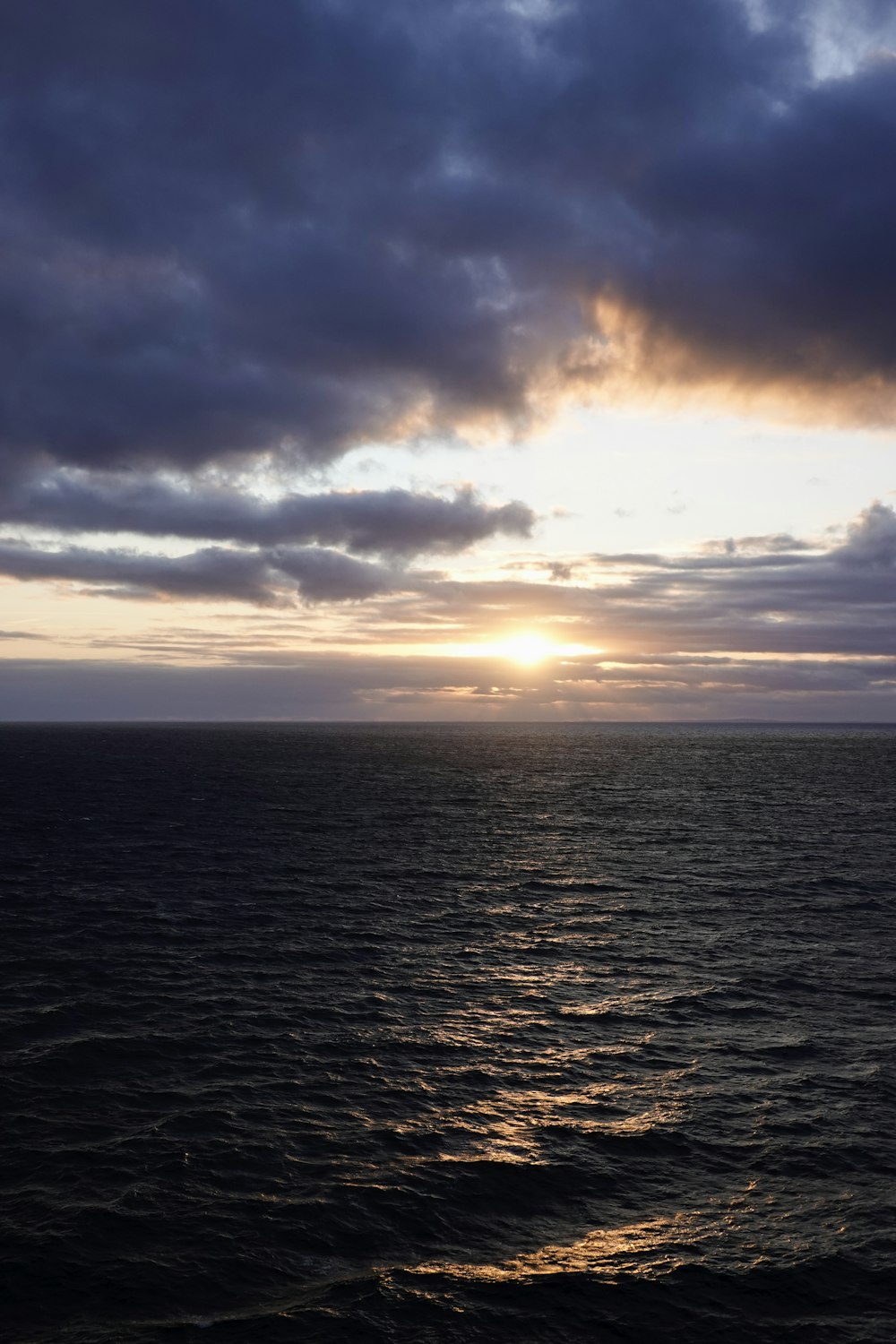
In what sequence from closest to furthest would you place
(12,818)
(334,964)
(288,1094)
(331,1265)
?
1. (331,1265)
2. (288,1094)
3. (334,964)
4. (12,818)

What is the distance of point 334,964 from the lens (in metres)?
45.0

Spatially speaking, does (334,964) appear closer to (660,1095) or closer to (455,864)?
(660,1095)

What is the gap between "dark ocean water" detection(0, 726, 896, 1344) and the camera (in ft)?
67.3

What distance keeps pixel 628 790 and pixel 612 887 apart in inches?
3252

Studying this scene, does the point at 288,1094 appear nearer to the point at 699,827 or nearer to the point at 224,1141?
the point at 224,1141

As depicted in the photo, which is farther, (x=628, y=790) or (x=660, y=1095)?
(x=628, y=790)

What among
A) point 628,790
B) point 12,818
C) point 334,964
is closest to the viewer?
point 334,964

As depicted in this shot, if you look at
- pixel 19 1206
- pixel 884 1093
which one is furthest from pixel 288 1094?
pixel 884 1093

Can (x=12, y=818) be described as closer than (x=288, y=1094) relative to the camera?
No

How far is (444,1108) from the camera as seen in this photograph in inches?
1164

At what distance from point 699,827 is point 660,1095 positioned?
239 feet

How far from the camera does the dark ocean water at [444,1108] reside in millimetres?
20516

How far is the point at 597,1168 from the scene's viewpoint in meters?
26.1

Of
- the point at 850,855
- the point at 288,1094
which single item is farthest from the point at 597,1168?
the point at 850,855
